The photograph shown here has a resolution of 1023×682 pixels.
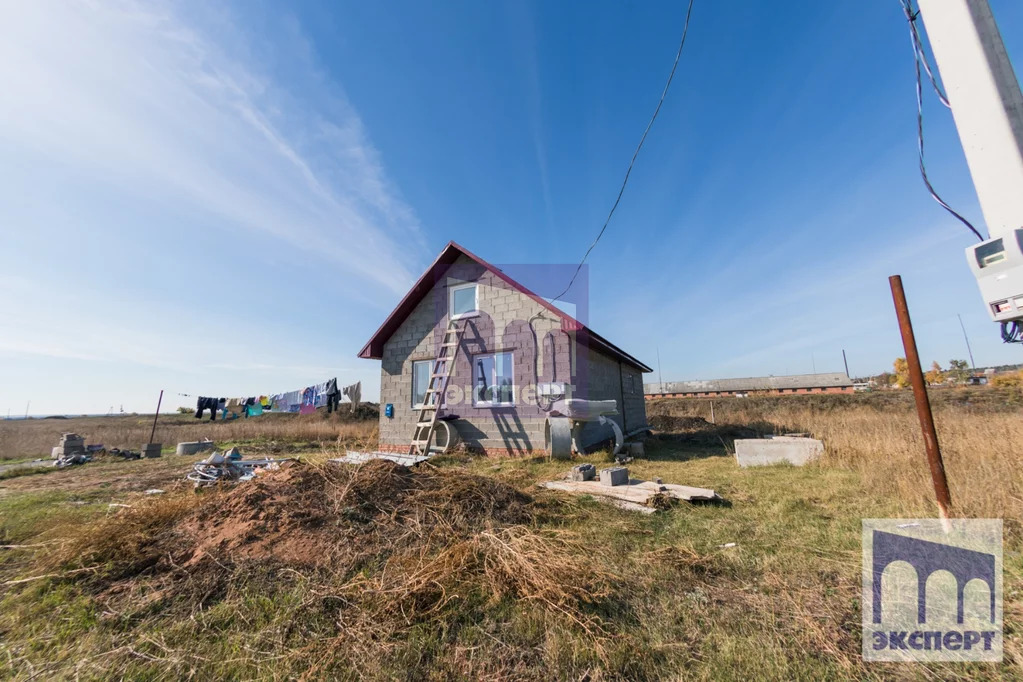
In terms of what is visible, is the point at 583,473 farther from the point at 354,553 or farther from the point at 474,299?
the point at 474,299

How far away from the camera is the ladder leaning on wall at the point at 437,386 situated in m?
9.53

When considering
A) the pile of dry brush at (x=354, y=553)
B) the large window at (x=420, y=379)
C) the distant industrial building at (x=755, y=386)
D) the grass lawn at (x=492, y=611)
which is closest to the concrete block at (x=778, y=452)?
the grass lawn at (x=492, y=611)

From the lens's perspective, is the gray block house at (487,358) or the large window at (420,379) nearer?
the gray block house at (487,358)

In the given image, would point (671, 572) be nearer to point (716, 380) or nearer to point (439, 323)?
point (439, 323)

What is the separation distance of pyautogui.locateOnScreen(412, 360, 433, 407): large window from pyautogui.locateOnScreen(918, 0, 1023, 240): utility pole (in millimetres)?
10099

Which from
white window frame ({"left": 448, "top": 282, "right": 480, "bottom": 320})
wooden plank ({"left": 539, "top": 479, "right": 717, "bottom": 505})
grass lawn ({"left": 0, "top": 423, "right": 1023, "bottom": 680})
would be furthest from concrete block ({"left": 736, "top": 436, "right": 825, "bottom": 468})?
white window frame ({"left": 448, "top": 282, "right": 480, "bottom": 320})

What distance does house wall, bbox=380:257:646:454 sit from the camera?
30.3 feet

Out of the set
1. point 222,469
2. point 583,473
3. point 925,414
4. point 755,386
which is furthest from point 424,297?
point 755,386

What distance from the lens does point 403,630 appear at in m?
2.26

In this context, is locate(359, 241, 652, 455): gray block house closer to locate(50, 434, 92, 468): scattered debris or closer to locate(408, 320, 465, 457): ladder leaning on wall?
locate(408, 320, 465, 457): ladder leaning on wall

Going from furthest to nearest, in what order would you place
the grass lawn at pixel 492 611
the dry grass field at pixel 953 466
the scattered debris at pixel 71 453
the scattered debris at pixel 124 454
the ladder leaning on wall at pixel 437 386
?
the scattered debris at pixel 124 454
the scattered debris at pixel 71 453
the ladder leaning on wall at pixel 437 386
the dry grass field at pixel 953 466
the grass lawn at pixel 492 611

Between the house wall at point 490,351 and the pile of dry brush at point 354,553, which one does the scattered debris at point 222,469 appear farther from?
the house wall at point 490,351

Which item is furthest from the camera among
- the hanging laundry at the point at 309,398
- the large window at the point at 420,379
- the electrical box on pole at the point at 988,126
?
the hanging laundry at the point at 309,398

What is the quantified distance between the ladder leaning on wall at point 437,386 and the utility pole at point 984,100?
28.9ft
